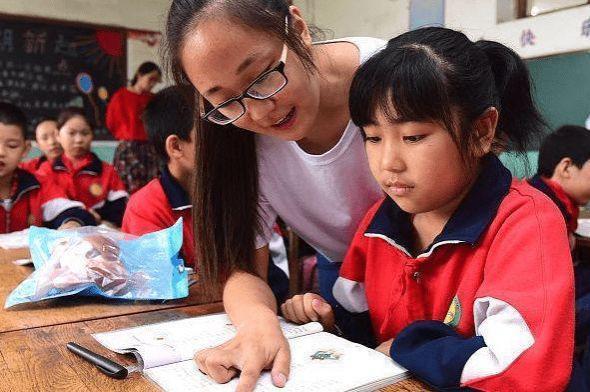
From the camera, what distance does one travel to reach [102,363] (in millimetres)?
729

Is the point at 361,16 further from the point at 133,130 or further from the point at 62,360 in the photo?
the point at 62,360

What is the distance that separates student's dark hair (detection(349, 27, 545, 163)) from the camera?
789mm

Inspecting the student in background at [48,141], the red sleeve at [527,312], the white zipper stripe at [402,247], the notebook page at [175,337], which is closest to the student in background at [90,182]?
the student in background at [48,141]

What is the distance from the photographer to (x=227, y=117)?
0.93 m

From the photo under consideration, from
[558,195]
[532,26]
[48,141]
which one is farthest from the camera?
[48,141]

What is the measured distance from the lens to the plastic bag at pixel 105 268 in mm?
1087

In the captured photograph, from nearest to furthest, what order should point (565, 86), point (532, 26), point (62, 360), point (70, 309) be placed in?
1. point (62, 360)
2. point (70, 309)
3. point (565, 86)
4. point (532, 26)

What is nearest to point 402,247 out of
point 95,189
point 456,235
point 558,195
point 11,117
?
point 456,235

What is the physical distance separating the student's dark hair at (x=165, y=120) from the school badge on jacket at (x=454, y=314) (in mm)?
1104

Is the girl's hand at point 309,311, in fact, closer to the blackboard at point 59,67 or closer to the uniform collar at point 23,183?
the uniform collar at point 23,183

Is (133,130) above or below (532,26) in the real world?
below

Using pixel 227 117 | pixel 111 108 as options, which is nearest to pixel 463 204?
pixel 227 117

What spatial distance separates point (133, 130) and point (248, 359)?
13.3ft

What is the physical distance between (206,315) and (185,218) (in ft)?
2.17
